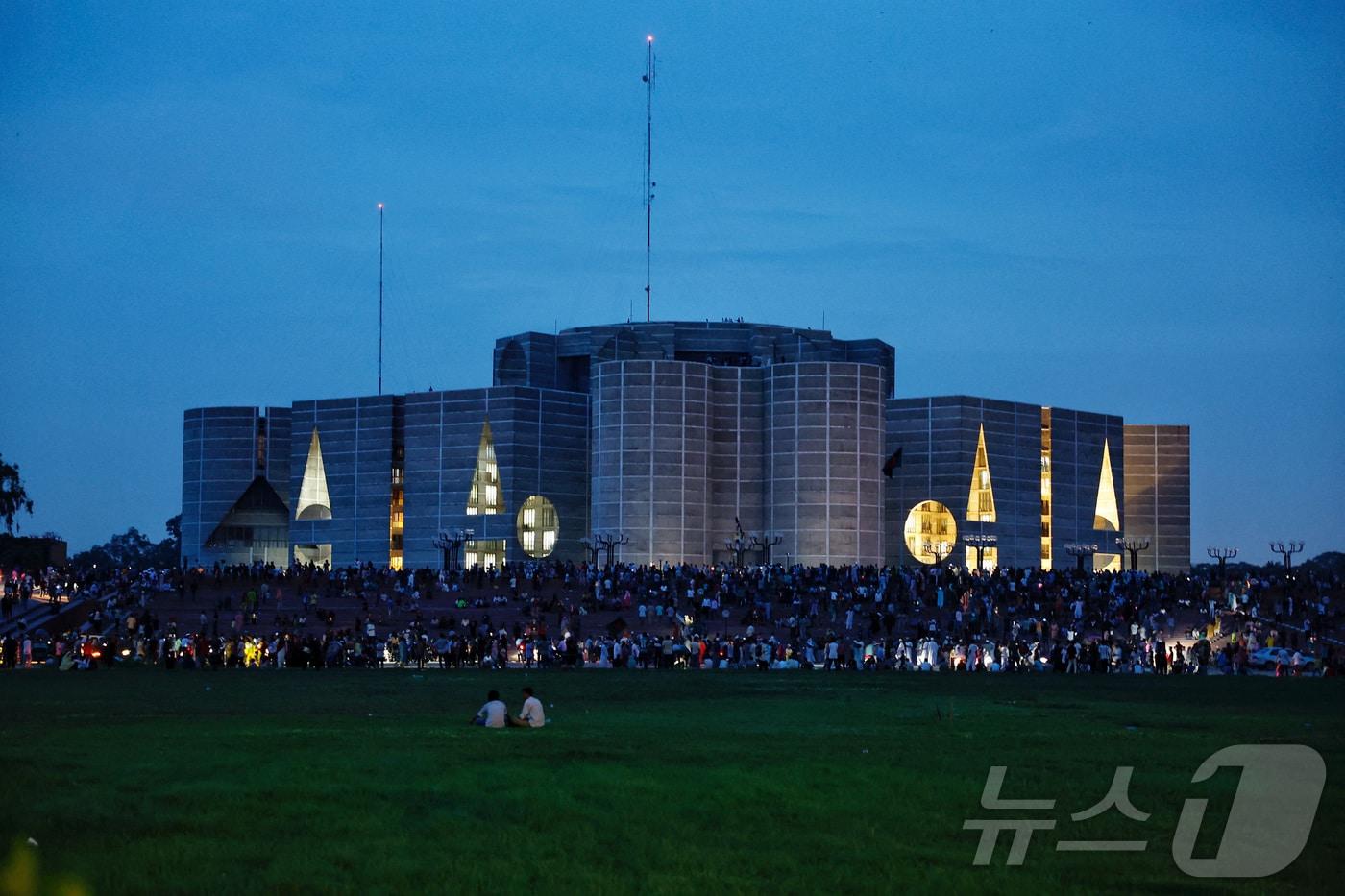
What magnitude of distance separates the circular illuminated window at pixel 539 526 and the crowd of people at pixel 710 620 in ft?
Answer: 83.2

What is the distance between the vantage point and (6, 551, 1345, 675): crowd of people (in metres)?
52.5

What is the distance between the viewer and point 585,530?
345 ft

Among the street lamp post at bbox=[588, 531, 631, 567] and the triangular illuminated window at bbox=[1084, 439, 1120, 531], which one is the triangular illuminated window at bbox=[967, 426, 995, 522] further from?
the street lamp post at bbox=[588, 531, 631, 567]

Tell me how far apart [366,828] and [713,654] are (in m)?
39.5

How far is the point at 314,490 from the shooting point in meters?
109

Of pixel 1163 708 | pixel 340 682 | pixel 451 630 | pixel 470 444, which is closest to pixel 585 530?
pixel 470 444

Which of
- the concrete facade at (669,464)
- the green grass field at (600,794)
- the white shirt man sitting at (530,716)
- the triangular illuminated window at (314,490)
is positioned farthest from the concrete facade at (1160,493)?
the white shirt man sitting at (530,716)

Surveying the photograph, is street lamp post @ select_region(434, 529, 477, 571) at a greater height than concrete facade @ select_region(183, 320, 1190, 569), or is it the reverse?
concrete facade @ select_region(183, 320, 1190, 569)

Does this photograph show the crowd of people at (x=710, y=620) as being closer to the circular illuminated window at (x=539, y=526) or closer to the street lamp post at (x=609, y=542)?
the street lamp post at (x=609, y=542)

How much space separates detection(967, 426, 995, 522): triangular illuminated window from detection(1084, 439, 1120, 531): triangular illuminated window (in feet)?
40.1

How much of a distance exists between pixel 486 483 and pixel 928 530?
27.1 m

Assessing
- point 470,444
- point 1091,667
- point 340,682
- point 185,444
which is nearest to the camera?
point 340,682

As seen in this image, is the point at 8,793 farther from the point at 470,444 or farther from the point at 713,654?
the point at 470,444

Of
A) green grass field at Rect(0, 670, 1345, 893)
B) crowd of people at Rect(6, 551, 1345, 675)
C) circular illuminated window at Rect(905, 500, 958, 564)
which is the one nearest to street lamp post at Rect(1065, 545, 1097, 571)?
circular illuminated window at Rect(905, 500, 958, 564)
